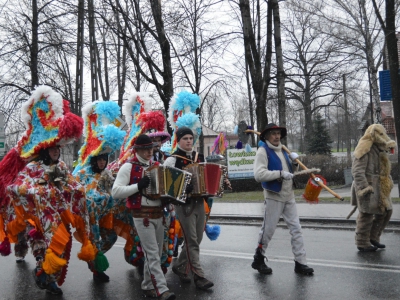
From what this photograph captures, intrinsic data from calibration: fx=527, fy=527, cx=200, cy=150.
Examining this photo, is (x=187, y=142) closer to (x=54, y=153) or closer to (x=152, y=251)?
(x=152, y=251)

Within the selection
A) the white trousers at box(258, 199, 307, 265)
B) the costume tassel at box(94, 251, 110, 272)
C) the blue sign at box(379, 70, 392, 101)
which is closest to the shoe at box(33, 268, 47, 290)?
the costume tassel at box(94, 251, 110, 272)

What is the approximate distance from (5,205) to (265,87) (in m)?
10.3

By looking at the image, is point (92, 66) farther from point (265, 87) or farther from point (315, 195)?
point (315, 195)

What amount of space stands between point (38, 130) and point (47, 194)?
2.67ft

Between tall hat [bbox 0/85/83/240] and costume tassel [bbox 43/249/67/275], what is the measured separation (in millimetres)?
1137

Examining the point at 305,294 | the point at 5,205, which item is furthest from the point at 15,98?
the point at 305,294

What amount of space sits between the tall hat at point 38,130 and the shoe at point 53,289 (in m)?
1.21

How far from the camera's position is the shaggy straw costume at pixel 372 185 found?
765 centimetres

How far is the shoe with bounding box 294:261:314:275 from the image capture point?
631 centimetres

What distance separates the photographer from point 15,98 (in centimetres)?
1941

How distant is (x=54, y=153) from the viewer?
247 inches

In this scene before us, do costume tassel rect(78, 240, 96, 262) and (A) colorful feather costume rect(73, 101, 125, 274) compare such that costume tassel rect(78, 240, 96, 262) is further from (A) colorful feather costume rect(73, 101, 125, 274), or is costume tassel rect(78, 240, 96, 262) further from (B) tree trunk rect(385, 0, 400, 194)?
(B) tree trunk rect(385, 0, 400, 194)

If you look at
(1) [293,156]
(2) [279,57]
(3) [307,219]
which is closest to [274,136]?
(1) [293,156]

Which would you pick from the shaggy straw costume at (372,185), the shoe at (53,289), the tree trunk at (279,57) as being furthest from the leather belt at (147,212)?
the tree trunk at (279,57)
